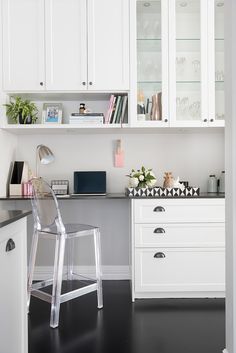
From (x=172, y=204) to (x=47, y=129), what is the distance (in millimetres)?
1246

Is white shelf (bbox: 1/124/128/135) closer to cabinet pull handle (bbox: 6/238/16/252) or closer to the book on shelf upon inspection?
the book on shelf

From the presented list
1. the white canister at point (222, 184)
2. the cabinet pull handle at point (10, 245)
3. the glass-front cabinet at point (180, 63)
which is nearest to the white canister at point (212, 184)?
the white canister at point (222, 184)

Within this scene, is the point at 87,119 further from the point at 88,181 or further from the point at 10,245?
the point at 10,245

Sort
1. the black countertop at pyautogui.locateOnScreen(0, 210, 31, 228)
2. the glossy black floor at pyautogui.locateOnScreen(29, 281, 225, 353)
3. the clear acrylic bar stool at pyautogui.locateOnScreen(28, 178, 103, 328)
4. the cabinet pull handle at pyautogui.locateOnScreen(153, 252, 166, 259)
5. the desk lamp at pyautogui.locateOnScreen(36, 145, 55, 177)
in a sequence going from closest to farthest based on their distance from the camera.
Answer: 1. the black countertop at pyautogui.locateOnScreen(0, 210, 31, 228)
2. the glossy black floor at pyautogui.locateOnScreen(29, 281, 225, 353)
3. the clear acrylic bar stool at pyautogui.locateOnScreen(28, 178, 103, 328)
4. the cabinet pull handle at pyautogui.locateOnScreen(153, 252, 166, 259)
5. the desk lamp at pyautogui.locateOnScreen(36, 145, 55, 177)

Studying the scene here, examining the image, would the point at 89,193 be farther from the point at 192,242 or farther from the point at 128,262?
the point at 192,242

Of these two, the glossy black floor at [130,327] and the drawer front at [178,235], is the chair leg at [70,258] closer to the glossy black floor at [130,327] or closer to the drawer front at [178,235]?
the glossy black floor at [130,327]

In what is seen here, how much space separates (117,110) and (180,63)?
2.24ft

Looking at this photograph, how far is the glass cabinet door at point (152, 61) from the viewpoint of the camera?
9.11 ft

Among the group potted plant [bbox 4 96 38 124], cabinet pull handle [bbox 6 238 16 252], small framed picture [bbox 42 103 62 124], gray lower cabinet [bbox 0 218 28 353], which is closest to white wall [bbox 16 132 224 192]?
small framed picture [bbox 42 103 62 124]

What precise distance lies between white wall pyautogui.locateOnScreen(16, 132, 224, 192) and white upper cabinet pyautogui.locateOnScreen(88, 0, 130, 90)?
579 millimetres

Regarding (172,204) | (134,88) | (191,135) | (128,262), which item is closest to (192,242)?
(172,204)

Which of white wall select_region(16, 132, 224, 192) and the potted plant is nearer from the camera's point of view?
the potted plant

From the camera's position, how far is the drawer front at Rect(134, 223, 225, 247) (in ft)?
8.49

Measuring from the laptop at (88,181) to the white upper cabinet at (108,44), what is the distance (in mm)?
768
